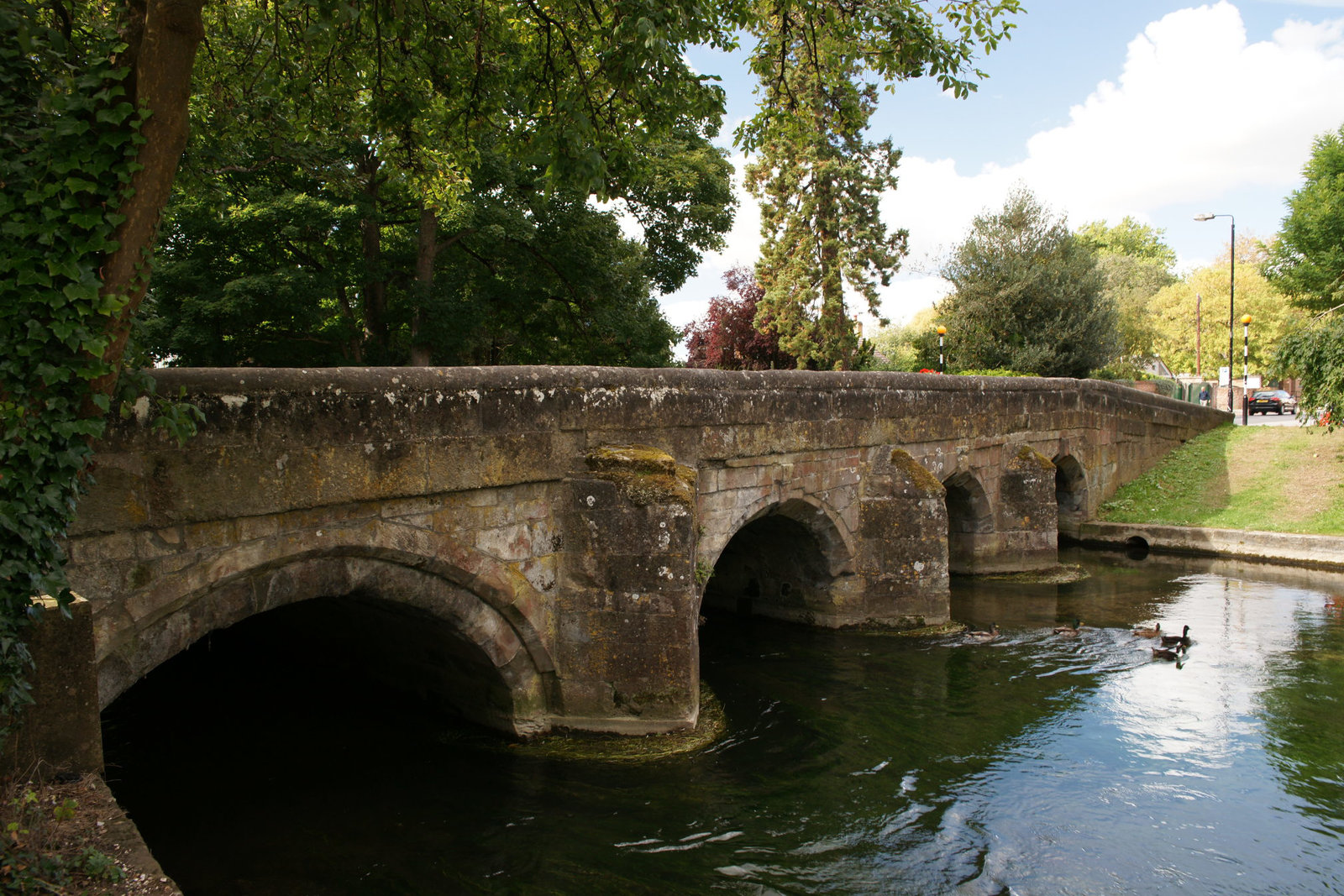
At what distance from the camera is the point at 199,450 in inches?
209

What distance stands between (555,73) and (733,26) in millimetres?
1815

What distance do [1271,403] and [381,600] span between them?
40.3 m

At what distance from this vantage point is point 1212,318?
45688mm

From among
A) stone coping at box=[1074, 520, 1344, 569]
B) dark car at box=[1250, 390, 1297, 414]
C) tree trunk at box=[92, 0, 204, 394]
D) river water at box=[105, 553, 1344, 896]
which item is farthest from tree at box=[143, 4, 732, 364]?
dark car at box=[1250, 390, 1297, 414]

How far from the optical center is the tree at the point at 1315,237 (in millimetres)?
28109

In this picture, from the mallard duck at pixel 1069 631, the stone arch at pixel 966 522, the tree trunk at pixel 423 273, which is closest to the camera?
the mallard duck at pixel 1069 631

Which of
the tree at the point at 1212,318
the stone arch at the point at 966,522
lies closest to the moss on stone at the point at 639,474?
the stone arch at the point at 966,522

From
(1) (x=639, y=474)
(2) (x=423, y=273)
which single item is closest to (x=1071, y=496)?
(2) (x=423, y=273)

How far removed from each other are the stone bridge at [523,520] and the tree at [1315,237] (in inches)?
903

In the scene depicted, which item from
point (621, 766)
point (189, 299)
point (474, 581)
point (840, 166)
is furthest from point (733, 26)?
point (840, 166)

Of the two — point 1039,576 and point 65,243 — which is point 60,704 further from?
point 1039,576

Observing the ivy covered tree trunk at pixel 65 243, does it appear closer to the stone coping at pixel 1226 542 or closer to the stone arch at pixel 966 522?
the stone arch at pixel 966 522

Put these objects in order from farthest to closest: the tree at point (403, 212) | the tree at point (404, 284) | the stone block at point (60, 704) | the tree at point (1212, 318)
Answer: the tree at point (1212, 318)
the tree at point (404, 284)
the tree at point (403, 212)
the stone block at point (60, 704)

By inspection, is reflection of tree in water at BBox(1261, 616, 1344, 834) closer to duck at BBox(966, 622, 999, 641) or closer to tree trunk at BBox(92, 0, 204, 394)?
duck at BBox(966, 622, 999, 641)
